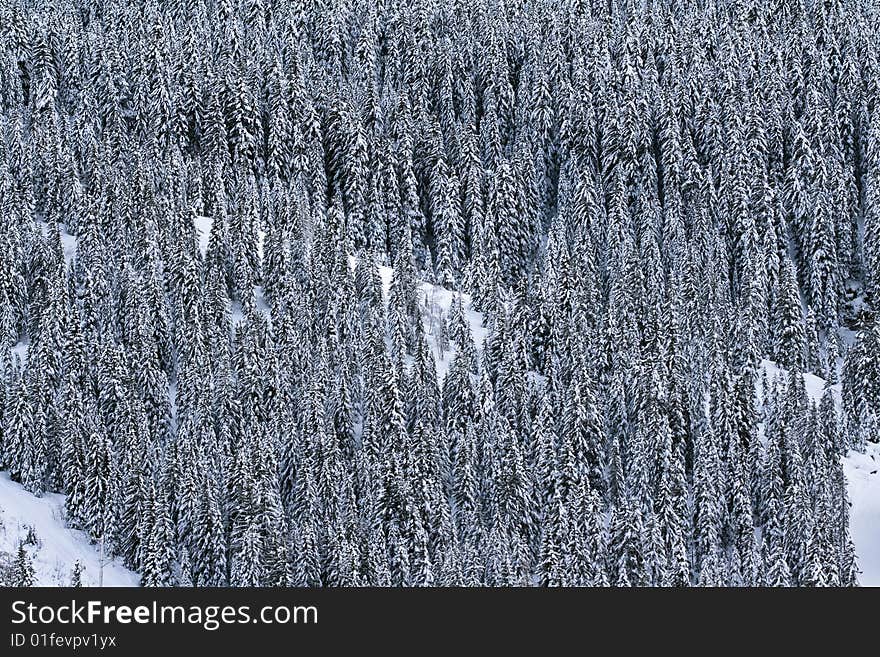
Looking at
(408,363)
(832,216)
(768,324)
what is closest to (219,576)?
(408,363)

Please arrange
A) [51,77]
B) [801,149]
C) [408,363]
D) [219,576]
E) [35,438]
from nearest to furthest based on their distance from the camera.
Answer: [219,576], [35,438], [408,363], [51,77], [801,149]

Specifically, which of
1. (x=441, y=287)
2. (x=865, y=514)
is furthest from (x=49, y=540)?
(x=865, y=514)

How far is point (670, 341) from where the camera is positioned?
128 m

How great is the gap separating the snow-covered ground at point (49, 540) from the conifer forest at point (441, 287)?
1.25m

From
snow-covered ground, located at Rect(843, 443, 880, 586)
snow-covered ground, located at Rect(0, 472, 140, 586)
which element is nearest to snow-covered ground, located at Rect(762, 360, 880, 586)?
snow-covered ground, located at Rect(843, 443, 880, 586)

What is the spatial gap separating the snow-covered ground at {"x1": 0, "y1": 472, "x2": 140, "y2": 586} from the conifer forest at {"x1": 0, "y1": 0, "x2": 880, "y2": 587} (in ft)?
4.09

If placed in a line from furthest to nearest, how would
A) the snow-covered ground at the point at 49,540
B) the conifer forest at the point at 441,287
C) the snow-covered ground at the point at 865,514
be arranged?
the snow-covered ground at the point at 865,514
the conifer forest at the point at 441,287
the snow-covered ground at the point at 49,540

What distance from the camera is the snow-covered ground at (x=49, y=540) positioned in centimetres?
9738

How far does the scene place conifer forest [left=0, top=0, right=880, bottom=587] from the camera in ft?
349

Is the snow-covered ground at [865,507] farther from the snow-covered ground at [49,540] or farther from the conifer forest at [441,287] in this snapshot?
the snow-covered ground at [49,540]

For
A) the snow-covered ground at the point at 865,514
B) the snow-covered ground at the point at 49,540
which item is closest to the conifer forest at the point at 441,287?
the snow-covered ground at the point at 49,540

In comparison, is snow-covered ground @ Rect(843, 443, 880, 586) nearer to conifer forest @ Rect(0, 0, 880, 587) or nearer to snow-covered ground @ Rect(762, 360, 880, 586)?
snow-covered ground @ Rect(762, 360, 880, 586)

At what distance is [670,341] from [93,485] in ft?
171

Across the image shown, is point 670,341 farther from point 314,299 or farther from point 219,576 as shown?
point 219,576
